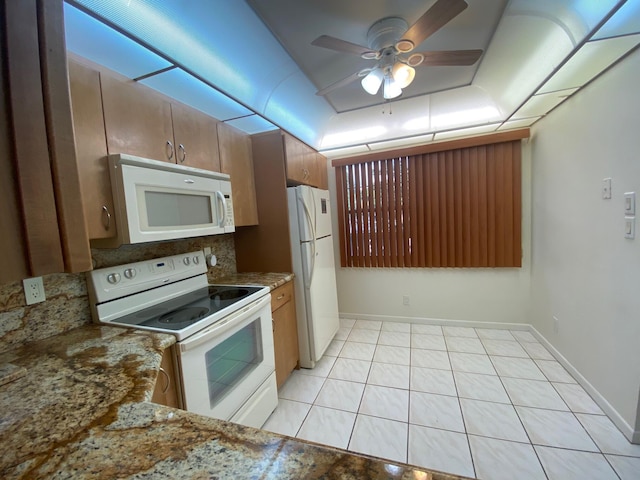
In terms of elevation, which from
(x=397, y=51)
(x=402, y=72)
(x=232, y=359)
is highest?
(x=397, y=51)

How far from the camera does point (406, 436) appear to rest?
1.63 meters

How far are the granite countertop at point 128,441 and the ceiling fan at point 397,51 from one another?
1628 millimetres

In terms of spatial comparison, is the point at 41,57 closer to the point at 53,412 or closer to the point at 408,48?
the point at 53,412

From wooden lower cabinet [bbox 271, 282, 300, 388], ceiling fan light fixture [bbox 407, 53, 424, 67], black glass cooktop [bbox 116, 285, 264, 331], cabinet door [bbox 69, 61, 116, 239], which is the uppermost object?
ceiling fan light fixture [bbox 407, 53, 424, 67]

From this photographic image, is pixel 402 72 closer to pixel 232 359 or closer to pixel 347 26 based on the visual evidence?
pixel 347 26

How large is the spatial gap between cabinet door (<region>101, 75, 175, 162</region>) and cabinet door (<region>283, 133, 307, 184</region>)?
36.0 inches

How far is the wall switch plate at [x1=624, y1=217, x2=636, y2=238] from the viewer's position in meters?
1.46

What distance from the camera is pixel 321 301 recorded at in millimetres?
2506

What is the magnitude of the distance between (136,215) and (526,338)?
3521 millimetres

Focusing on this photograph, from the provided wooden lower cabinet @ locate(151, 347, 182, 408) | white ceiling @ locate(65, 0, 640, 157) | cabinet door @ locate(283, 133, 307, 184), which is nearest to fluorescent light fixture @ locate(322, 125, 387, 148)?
white ceiling @ locate(65, 0, 640, 157)

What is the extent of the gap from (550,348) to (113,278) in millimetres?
3482

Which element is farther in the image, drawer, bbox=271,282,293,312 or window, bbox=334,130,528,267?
window, bbox=334,130,528,267

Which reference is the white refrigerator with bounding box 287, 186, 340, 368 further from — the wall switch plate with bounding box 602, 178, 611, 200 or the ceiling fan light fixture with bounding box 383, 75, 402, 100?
the wall switch plate with bounding box 602, 178, 611, 200

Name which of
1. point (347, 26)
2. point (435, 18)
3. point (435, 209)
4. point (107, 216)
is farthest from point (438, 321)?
point (107, 216)
